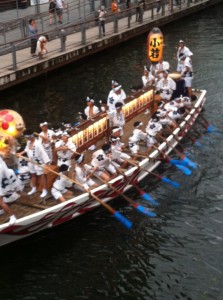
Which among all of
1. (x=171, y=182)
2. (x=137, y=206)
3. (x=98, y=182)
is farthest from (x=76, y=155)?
(x=171, y=182)

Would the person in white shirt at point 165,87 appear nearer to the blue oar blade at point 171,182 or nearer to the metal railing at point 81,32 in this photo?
the blue oar blade at point 171,182

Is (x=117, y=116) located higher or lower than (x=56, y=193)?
higher

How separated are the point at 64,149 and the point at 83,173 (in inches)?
35.1

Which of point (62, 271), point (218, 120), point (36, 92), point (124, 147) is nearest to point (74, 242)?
point (62, 271)

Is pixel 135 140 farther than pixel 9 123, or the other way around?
pixel 135 140

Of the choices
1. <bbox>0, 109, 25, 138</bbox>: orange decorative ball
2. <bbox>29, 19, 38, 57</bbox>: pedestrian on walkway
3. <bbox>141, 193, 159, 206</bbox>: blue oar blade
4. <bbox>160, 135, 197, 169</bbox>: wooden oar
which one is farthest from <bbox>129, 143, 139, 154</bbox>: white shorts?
<bbox>29, 19, 38, 57</bbox>: pedestrian on walkway

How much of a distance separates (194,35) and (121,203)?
2419 centimetres

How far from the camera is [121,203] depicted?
46.9 feet

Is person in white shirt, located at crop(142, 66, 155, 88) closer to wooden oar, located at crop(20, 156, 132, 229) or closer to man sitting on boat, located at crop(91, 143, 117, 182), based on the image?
man sitting on boat, located at crop(91, 143, 117, 182)

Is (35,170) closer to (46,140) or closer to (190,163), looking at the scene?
(46,140)

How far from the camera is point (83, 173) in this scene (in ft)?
43.1

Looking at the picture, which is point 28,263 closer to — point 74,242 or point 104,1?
point 74,242

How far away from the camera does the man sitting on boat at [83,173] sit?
1292 cm

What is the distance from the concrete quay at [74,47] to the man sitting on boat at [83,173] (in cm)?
1078
